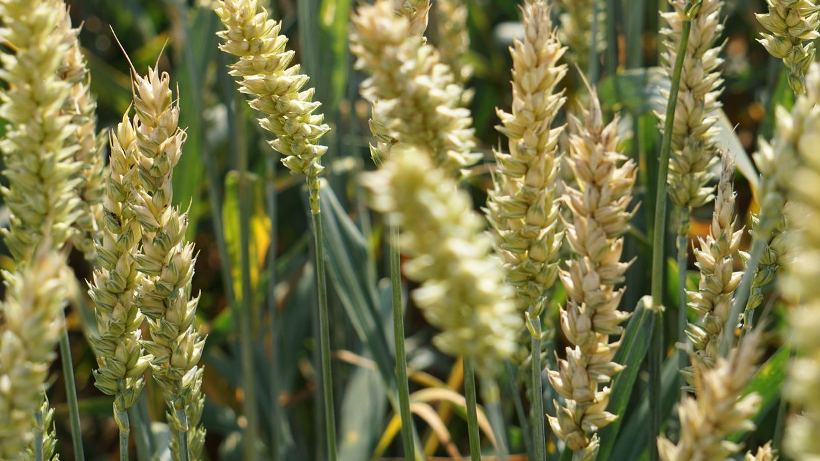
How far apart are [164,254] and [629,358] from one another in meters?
0.54

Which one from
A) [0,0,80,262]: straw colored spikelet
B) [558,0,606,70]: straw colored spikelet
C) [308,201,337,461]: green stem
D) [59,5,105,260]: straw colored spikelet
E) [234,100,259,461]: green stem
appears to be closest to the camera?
[0,0,80,262]: straw colored spikelet

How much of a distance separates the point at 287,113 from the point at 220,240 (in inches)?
25.5

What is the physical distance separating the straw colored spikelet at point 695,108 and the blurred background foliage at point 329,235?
0.69ft

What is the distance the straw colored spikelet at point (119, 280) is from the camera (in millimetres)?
743

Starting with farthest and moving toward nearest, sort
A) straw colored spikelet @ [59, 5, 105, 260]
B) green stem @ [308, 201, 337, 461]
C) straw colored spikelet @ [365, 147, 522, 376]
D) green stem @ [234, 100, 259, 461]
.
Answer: green stem @ [234, 100, 259, 461]
straw colored spikelet @ [59, 5, 105, 260]
green stem @ [308, 201, 337, 461]
straw colored spikelet @ [365, 147, 522, 376]

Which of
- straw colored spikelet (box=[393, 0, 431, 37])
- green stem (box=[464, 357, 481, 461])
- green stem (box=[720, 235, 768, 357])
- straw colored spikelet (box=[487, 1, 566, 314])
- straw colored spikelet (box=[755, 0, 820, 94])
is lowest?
green stem (box=[464, 357, 481, 461])

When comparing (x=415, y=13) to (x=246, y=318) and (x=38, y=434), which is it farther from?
(x=246, y=318)

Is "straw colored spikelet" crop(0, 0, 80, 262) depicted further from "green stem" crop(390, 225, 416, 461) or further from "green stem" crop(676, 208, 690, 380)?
"green stem" crop(676, 208, 690, 380)

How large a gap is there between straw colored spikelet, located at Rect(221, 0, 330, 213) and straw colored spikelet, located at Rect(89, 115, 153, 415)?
0.39ft

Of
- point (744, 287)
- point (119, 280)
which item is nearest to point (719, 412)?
point (744, 287)

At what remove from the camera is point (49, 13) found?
0.57 meters

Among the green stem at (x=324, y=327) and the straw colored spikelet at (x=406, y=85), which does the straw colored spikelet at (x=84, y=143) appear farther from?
the straw colored spikelet at (x=406, y=85)

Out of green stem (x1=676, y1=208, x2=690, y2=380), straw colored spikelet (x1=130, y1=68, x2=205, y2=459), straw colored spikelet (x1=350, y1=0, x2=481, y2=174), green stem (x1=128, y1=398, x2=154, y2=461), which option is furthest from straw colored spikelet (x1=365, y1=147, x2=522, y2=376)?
green stem (x1=128, y1=398, x2=154, y2=461)

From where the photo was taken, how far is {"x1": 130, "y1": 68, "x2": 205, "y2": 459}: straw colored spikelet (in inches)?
28.4
